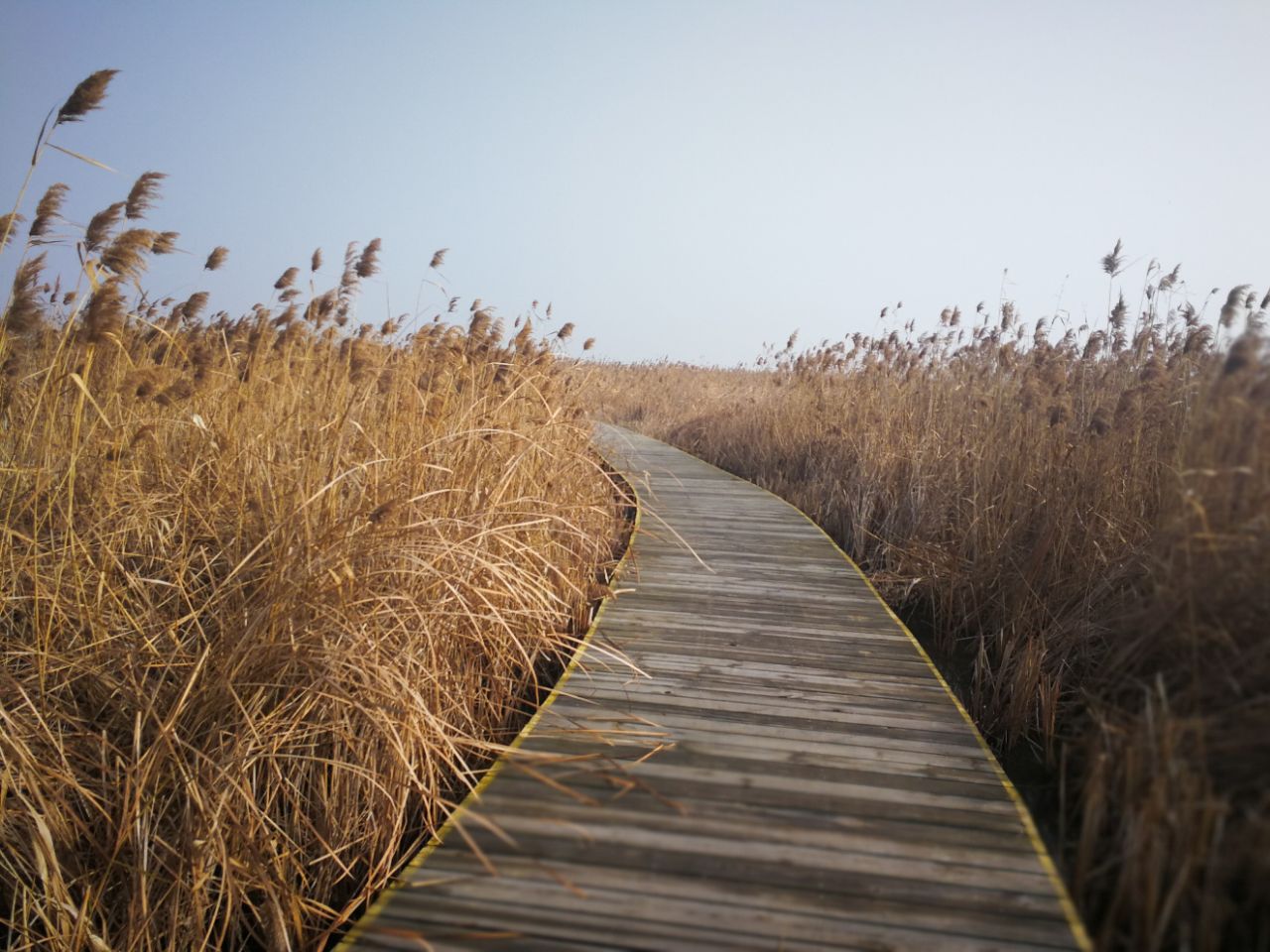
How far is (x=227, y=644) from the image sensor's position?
2186mm

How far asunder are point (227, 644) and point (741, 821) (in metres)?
1.46

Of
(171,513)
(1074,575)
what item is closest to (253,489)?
(171,513)

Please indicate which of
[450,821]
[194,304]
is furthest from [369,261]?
[450,821]

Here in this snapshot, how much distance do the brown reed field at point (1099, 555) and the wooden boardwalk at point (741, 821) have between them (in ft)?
0.77

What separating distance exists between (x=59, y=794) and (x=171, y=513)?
100 cm

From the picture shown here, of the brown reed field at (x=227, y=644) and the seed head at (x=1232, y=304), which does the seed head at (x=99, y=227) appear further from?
the seed head at (x=1232, y=304)

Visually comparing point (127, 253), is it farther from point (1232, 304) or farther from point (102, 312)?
point (1232, 304)

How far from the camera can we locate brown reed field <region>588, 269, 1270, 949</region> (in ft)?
3.99

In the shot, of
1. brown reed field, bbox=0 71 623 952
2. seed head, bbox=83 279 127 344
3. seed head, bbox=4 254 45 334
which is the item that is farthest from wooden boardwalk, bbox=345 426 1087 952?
seed head, bbox=4 254 45 334

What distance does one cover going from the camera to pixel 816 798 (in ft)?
6.95

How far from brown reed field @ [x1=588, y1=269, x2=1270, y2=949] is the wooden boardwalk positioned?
0.23 metres

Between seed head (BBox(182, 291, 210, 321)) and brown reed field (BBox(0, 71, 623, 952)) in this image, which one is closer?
brown reed field (BBox(0, 71, 623, 952))

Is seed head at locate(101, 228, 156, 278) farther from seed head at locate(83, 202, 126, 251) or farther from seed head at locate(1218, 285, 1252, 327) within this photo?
seed head at locate(1218, 285, 1252, 327)

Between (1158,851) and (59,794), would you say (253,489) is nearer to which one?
(59,794)
